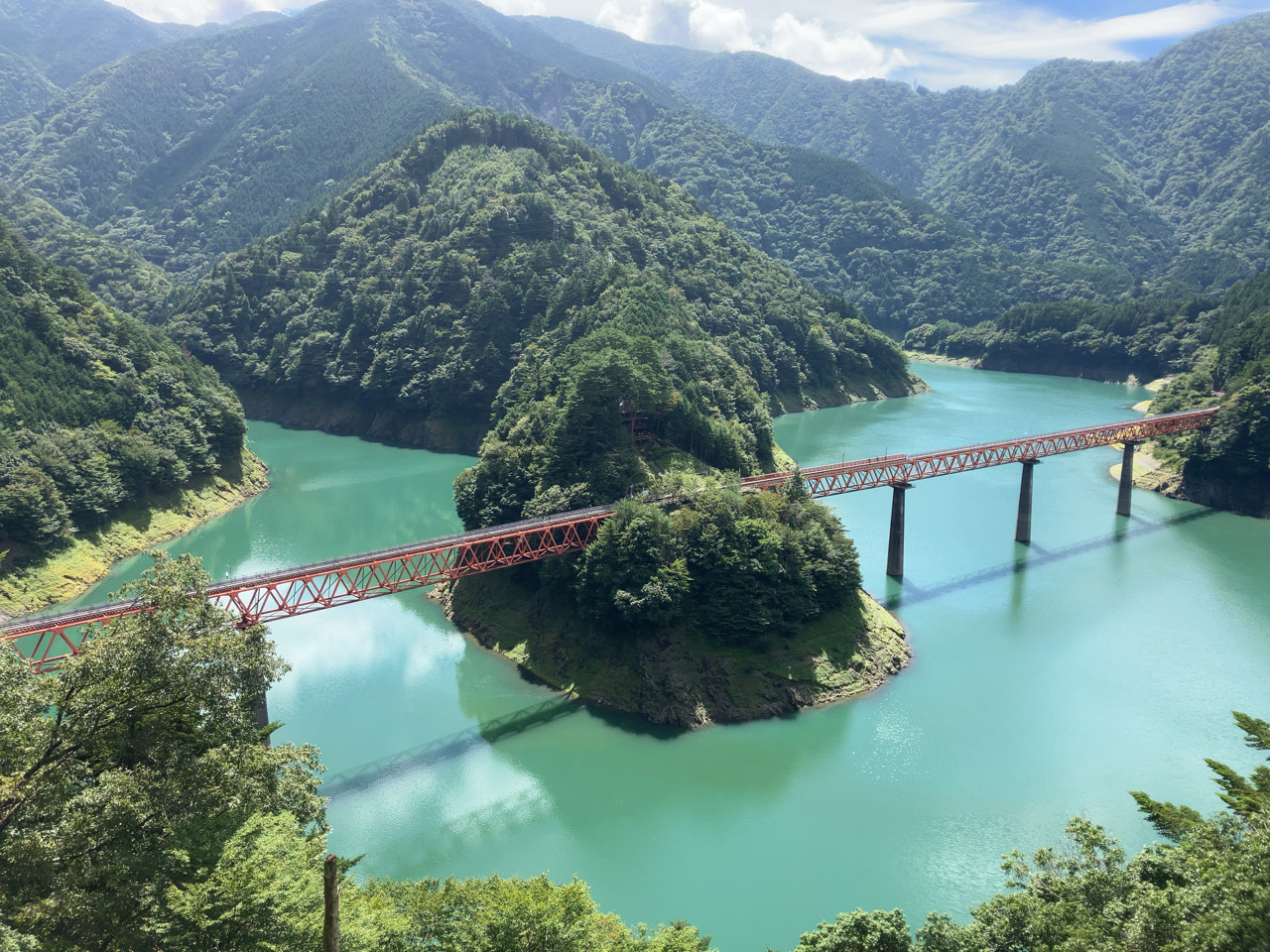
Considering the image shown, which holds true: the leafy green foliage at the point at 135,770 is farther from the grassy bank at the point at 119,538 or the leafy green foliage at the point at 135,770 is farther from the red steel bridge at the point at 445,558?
the grassy bank at the point at 119,538

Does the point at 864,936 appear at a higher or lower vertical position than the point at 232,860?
lower

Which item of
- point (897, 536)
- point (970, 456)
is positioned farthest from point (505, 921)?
point (970, 456)

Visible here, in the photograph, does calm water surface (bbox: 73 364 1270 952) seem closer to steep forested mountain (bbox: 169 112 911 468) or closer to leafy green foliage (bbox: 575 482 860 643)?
leafy green foliage (bbox: 575 482 860 643)

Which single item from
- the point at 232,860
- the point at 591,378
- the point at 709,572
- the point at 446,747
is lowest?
the point at 446,747

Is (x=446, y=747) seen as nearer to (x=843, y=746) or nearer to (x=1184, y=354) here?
(x=843, y=746)

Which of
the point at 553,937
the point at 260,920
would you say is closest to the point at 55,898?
the point at 260,920

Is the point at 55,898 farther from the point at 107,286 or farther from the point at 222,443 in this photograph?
the point at 107,286
